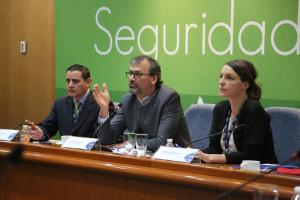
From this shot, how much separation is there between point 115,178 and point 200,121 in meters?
1.65

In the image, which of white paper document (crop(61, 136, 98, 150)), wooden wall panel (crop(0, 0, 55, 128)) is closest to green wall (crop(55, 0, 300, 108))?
wooden wall panel (crop(0, 0, 55, 128))

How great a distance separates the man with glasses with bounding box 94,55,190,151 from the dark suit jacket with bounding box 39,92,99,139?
10.7 inches

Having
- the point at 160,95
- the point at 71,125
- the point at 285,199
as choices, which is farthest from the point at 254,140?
the point at 71,125

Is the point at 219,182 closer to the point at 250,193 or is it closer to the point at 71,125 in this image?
the point at 250,193

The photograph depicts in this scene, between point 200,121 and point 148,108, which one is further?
point 200,121

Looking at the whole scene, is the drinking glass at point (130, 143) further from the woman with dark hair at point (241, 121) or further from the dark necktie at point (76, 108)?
the dark necktie at point (76, 108)

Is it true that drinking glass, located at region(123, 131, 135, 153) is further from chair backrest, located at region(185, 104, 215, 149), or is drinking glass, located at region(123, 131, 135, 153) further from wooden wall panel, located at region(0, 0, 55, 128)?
wooden wall panel, located at region(0, 0, 55, 128)

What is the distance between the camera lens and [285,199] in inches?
68.4

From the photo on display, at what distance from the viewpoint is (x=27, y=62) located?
576 cm

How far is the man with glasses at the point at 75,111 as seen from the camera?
376 centimetres

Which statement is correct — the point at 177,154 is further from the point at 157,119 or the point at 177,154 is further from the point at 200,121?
the point at 200,121

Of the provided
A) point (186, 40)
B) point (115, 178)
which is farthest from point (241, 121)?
point (186, 40)

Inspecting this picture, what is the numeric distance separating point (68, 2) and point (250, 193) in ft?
13.1

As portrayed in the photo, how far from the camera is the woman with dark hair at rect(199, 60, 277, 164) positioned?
9.73 feet
